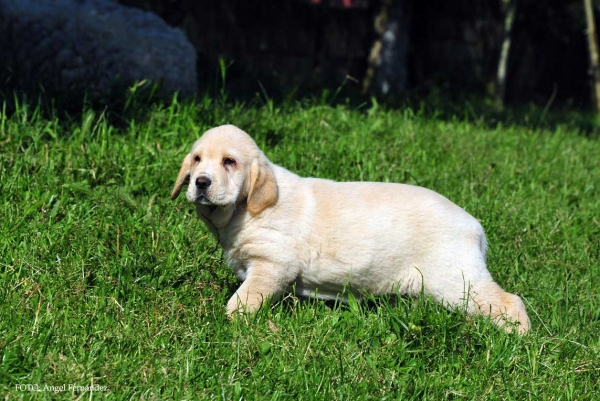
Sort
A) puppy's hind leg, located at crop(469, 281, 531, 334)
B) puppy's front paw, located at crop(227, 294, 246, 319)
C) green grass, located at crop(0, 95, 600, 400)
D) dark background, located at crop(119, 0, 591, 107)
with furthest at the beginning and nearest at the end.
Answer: dark background, located at crop(119, 0, 591, 107) < puppy's hind leg, located at crop(469, 281, 531, 334) < puppy's front paw, located at crop(227, 294, 246, 319) < green grass, located at crop(0, 95, 600, 400)

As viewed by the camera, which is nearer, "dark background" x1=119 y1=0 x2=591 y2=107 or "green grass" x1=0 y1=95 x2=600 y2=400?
"green grass" x1=0 y1=95 x2=600 y2=400

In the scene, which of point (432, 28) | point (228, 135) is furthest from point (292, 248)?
point (432, 28)

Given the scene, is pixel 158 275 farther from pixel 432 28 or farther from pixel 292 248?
pixel 432 28

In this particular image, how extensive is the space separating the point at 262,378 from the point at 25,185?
2365mm

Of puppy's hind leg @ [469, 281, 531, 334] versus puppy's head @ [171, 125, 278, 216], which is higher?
puppy's head @ [171, 125, 278, 216]

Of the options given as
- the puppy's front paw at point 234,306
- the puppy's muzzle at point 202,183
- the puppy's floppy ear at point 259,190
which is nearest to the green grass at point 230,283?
the puppy's front paw at point 234,306

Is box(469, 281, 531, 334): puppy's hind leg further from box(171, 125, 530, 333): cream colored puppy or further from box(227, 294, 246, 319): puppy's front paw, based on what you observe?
box(227, 294, 246, 319): puppy's front paw

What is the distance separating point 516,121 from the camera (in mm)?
9320

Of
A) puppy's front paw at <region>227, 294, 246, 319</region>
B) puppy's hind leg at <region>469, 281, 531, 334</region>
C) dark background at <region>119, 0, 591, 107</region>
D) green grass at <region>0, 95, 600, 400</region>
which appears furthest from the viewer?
dark background at <region>119, 0, 591, 107</region>

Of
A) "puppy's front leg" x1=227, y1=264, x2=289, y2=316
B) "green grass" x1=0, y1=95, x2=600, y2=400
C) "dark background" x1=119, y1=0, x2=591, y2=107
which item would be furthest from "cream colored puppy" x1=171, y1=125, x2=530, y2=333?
"dark background" x1=119, y1=0, x2=591, y2=107

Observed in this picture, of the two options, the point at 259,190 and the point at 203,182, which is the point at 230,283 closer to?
the point at 259,190

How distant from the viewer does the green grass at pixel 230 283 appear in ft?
11.2

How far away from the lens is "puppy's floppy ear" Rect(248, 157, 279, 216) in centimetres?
416

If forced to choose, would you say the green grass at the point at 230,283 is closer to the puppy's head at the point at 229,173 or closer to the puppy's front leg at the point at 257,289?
the puppy's front leg at the point at 257,289
